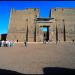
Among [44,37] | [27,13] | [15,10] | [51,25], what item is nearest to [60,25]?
[51,25]

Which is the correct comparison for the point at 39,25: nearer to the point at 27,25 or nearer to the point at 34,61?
the point at 27,25

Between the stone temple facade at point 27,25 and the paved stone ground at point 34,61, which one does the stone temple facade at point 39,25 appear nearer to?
the stone temple facade at point 27,25

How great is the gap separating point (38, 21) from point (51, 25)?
276 cm

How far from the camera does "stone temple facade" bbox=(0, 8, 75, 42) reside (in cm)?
3916

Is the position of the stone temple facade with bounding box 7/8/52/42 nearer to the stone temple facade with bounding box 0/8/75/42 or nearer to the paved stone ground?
the stone temple facade with bounding box 0/8/75/42

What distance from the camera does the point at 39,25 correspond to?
39.9 metres

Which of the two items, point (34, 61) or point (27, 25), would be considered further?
point (27, 25)

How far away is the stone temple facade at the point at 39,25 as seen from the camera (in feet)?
128

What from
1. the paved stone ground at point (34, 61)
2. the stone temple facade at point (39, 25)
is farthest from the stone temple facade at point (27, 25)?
the paved stone ground at point (34, 61)

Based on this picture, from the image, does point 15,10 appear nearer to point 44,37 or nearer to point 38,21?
point 38,21

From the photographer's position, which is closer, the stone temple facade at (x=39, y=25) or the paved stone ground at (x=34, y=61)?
the paved stone ground at (x=34, y=61)

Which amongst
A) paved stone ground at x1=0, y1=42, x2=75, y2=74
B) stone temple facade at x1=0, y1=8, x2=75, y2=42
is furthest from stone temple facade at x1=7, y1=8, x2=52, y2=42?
paved stone ground at x1=0, y1=42, x2=75, y2=74

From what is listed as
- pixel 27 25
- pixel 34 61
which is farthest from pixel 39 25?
pixel 34 61

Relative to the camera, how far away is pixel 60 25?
3978 centimetres
